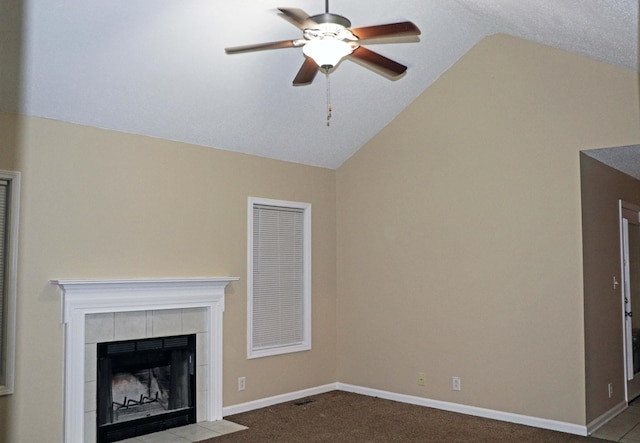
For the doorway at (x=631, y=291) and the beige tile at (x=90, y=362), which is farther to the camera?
the doorway at (x=631, y=291)

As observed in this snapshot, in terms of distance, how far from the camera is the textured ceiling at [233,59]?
3789 millimetres

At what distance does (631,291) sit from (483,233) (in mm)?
1783

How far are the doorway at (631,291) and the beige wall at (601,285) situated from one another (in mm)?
127

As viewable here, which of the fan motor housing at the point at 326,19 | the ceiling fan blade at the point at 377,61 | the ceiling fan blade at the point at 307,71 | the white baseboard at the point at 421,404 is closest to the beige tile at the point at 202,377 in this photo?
the white baseboard at the point at 421,404

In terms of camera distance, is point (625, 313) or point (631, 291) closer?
point (625, 313)

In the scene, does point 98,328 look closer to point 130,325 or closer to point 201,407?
point 130,325

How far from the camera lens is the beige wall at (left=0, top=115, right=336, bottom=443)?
170 inches

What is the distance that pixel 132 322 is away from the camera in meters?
4.88

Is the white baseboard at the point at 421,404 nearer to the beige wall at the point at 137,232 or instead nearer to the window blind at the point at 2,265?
the beige wall at the point at 137,232

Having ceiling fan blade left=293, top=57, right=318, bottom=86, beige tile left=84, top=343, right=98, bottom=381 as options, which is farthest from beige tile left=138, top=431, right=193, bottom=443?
ceiling fan blade left=293, top=57, right=318, bottom=86

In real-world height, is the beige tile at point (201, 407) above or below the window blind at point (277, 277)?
below

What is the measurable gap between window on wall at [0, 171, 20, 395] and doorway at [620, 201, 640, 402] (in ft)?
17.4

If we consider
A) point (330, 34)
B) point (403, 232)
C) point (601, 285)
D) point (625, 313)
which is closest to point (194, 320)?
point (403, 232)

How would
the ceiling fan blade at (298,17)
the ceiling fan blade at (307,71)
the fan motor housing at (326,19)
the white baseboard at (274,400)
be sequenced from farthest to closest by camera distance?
the white baseboard at (274,400)
the ceiling fan blade at (307,71)
the fan motor housing at (326,19)
the ceiling fan blade at (298,17)
